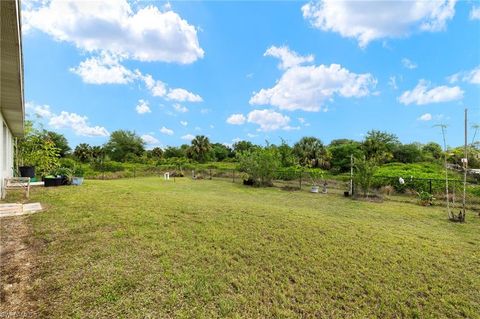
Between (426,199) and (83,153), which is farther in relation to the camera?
(83,153)

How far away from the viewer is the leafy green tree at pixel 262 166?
47.1ft

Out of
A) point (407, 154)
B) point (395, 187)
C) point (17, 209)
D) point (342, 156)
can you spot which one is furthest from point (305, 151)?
point (17, 209)

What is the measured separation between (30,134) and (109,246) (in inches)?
479

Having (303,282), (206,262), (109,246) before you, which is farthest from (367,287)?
(109,246)

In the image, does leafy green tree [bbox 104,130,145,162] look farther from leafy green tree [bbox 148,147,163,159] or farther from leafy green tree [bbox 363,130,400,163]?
leafy green tree [bbox 363,130,400,163]

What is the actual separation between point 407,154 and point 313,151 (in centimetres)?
1227

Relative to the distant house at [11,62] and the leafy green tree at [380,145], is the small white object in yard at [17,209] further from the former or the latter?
the leafy green tree at [380,145]

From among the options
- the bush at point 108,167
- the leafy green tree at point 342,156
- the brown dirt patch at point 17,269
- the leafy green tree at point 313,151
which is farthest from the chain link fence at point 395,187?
the leafy green tree at point 342,156

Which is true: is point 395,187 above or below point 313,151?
below

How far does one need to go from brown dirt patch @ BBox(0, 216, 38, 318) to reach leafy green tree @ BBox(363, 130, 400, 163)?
28.8 m

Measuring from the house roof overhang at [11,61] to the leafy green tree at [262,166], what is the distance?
10618 mm

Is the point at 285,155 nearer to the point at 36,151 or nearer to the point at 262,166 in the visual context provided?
the point at 262,166

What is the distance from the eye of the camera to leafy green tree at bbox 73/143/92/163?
30.8 metres

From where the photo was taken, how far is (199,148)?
115ft
